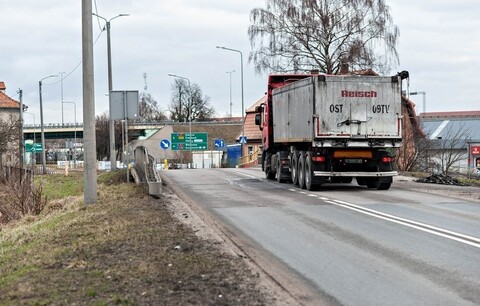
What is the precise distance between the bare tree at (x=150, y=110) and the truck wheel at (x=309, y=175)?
3984 inches

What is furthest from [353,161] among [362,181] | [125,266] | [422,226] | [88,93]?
[125,266]

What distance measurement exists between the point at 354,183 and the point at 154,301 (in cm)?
1788

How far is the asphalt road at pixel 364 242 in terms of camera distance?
6543mm

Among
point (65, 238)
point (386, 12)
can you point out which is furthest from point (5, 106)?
point (65, 238)

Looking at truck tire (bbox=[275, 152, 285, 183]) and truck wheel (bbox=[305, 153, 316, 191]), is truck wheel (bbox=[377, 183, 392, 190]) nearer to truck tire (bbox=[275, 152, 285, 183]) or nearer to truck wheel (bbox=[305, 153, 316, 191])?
truck wheel (bbox=[305, 153, 316, 191])

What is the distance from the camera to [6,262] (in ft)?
29.0

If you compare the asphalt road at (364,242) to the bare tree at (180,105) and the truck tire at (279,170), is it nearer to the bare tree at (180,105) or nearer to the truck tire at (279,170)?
the truck tire at (279,170)

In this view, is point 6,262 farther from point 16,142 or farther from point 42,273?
point 16,142

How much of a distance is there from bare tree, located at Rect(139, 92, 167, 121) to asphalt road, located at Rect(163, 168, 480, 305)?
104420 millimetres

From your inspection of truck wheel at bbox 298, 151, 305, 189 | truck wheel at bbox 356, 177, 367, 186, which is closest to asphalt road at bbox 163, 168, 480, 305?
truck wheel at bbox 298, 151, 305, 189

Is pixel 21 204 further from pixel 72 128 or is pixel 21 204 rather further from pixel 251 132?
pixel 72 128

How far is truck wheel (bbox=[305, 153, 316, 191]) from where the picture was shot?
61.2 ft

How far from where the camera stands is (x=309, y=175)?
18.8 m

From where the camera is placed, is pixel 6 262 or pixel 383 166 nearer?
pixel 6 262
